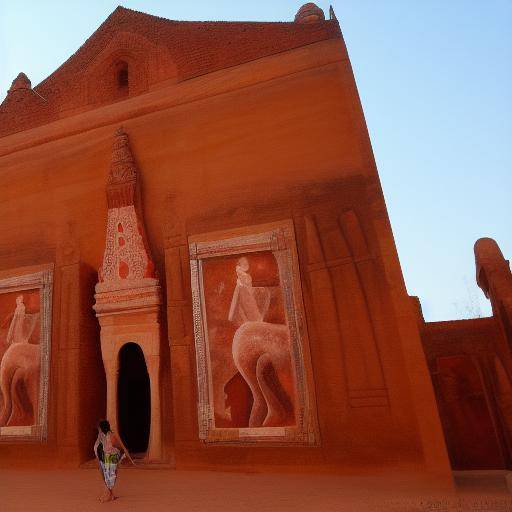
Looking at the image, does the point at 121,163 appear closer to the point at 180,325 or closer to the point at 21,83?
the point at 180,325

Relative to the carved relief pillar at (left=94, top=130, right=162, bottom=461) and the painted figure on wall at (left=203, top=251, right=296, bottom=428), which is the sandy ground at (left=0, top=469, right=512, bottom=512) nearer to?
the painted figure on wall at (left=203, top=251, right=296, bottom=428)

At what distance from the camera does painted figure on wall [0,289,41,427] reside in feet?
22.0

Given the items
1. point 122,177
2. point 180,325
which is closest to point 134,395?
point 180,325

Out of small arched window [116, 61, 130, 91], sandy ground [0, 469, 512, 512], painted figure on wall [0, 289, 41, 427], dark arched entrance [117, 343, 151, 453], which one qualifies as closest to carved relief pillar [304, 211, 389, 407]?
sandy ground [0, 469, 512, 512]

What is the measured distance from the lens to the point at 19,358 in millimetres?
6957

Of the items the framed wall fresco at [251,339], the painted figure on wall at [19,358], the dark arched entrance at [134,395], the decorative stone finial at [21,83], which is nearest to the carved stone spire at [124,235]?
the framed wall fresco at [251,339]

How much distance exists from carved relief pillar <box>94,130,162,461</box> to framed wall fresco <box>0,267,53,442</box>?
118 cm

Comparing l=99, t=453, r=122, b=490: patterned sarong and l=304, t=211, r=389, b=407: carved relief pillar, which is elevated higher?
l=304, t=211, r=389, b=407: carved relief pillar

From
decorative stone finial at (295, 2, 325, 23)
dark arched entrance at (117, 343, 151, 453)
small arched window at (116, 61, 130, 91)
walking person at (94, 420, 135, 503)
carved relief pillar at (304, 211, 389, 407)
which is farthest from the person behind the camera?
small arched window at (116, 61, 130, 91)

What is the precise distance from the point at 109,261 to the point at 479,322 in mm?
6407

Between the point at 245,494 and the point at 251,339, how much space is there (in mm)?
2003

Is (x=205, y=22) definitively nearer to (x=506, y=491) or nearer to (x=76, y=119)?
(x=76, y=119)

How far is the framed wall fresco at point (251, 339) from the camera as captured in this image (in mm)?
5445

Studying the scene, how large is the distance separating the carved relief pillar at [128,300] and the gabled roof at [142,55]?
2.63 metres
